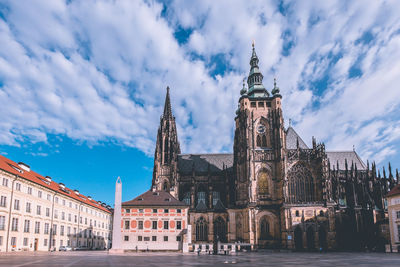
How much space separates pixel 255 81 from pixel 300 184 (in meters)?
27.1

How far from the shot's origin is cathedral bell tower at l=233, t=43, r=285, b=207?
215 ft

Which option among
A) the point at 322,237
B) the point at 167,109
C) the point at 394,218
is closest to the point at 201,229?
the point at 322,237

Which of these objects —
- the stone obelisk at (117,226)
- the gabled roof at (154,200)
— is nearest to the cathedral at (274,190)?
the gabled roof at (154,200)

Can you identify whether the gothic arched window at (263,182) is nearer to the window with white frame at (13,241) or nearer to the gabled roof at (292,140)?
the gabled roof at (292,140)

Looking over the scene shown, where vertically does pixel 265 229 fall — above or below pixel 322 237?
above

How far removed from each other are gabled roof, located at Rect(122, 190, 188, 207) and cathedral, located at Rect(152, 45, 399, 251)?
9.77 metres

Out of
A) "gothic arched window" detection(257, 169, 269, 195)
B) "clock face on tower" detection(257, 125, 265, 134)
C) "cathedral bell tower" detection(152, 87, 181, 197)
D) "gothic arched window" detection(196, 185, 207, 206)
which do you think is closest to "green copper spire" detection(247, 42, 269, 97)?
"clock face on tower" detection(257, 125, 265, 134)

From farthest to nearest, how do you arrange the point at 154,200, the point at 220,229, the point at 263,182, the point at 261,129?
the point at 261,129 < the point at 220,229 < the point at 263,182 < the point at 154,200

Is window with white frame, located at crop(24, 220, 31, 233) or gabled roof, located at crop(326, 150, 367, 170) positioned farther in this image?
gabled roof, located at crop(326, 150, 367, 170)

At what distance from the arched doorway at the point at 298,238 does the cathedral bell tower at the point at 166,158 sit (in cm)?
2682

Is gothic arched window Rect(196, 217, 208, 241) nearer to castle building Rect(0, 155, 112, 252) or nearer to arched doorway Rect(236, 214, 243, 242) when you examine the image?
arched doorway Rect(236, 214, 243, 242)

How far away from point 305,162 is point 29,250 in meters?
52.2

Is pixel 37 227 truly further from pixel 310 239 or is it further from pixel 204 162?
pixel 310 239

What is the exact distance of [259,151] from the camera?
2685 inches
